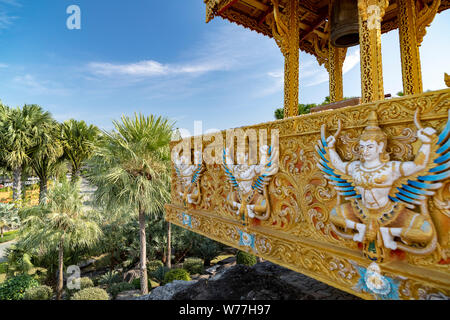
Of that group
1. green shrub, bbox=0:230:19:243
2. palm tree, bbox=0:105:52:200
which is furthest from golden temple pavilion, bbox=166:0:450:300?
green shrub, bbox=0:230:19:243

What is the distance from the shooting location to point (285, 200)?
131 inches

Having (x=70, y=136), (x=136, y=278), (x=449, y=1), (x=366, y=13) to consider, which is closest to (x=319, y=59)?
(x=449, y=1)

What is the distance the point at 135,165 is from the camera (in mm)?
9516

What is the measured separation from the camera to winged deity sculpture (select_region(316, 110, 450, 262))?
2010 mm

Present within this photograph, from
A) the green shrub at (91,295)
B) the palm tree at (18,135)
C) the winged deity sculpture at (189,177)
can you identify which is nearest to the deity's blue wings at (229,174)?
the winged deity sculpture at (189,177)

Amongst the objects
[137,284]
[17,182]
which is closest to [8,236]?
[17,182]

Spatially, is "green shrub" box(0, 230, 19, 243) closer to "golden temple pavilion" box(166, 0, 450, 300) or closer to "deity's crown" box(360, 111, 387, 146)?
"golden temple pavilion" box(166, 0, 450, 300)

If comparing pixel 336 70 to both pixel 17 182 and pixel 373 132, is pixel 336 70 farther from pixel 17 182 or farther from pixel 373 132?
pixel 17 182

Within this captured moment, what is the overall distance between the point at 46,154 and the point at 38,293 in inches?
527

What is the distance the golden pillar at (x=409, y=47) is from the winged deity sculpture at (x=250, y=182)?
3728 mm

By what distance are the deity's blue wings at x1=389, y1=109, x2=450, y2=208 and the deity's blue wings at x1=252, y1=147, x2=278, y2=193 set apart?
1613 mm

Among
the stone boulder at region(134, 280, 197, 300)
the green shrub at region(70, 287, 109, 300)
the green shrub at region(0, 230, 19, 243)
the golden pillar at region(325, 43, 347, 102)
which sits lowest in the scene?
the green shrub at region(0, 230, 19, 243)

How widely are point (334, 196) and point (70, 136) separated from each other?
24.7 metres

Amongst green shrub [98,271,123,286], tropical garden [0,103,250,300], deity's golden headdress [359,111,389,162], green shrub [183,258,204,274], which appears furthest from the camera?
green shrub [183,258,204,274]
